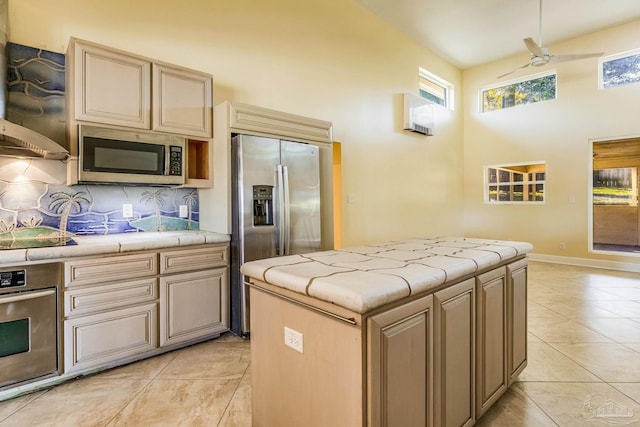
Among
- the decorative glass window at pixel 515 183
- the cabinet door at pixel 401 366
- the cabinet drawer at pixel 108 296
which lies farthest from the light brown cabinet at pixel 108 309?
the decorative glass window at pixel 515 183

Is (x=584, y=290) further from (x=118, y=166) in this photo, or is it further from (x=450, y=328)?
(x=118, y=166)

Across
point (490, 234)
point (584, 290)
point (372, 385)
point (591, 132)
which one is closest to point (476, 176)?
point (490, 234)

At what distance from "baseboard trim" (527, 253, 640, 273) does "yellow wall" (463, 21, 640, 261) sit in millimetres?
92

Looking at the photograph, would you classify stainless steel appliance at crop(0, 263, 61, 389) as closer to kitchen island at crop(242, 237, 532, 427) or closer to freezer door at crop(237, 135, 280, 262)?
freezer door at crop(237, 135, 280, 262)

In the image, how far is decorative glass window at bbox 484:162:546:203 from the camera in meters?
6.42

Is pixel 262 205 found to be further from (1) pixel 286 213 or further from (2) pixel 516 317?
(2) pixel 516 317

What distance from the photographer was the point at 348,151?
4664 mm

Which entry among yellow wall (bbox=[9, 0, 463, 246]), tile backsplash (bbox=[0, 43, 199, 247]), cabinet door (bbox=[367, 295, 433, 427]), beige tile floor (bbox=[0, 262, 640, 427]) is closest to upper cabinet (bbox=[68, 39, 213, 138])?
tile backsplash (bbox=[0, 43, 199, 247])

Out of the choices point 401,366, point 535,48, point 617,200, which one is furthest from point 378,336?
point 617,200

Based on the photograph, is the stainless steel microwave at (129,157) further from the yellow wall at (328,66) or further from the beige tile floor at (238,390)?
the beige tile floor at (238,390)

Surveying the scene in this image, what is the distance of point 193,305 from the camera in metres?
2.64

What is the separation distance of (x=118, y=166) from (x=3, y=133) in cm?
71

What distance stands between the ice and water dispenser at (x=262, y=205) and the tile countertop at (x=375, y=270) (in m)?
1.32

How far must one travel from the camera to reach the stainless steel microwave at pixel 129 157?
7.72 ft
